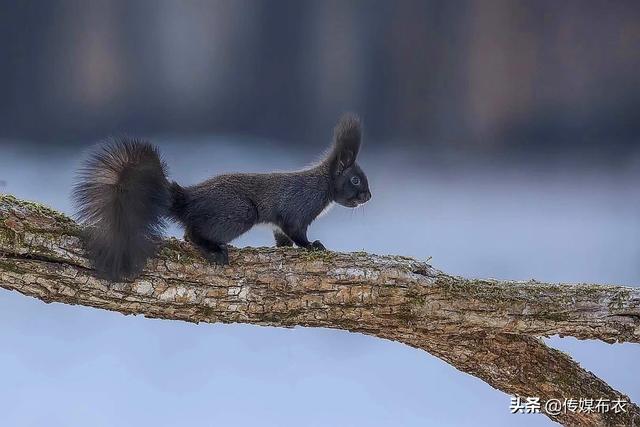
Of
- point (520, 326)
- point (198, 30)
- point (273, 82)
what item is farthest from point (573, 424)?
point (198, 30)

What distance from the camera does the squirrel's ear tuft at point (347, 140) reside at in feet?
10.0

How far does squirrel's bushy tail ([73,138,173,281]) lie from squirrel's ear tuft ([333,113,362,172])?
2.37ft

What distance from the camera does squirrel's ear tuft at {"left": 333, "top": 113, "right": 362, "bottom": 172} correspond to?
3.05 meters

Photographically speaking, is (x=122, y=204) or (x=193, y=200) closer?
(x=122, y=204)

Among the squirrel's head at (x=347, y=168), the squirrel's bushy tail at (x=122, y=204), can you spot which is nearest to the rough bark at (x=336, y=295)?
the squirrel's bushy tail at (x=122, y=204)

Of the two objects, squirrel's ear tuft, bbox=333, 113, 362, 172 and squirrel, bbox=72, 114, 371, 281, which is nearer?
squirrel, bbox=72, 114, 371, 281

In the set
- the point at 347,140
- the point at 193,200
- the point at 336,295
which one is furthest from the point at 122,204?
the point at 347,140

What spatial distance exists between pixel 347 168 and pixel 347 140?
0.12m

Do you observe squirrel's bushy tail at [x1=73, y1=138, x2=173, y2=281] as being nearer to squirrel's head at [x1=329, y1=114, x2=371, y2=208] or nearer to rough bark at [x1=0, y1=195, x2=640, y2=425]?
rough bark at [x1=0, y1=195, x2=640, y2=425]

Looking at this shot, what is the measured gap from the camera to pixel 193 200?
8.74ft

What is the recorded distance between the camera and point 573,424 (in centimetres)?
262

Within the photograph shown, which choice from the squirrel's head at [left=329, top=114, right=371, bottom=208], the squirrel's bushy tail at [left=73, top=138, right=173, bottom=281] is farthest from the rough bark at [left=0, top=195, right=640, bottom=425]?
the squirrel's head at [left=329, top=114, right=371, bottom=208]

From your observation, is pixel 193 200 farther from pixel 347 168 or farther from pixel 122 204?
pixel 347 168

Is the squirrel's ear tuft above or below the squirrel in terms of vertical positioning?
above
